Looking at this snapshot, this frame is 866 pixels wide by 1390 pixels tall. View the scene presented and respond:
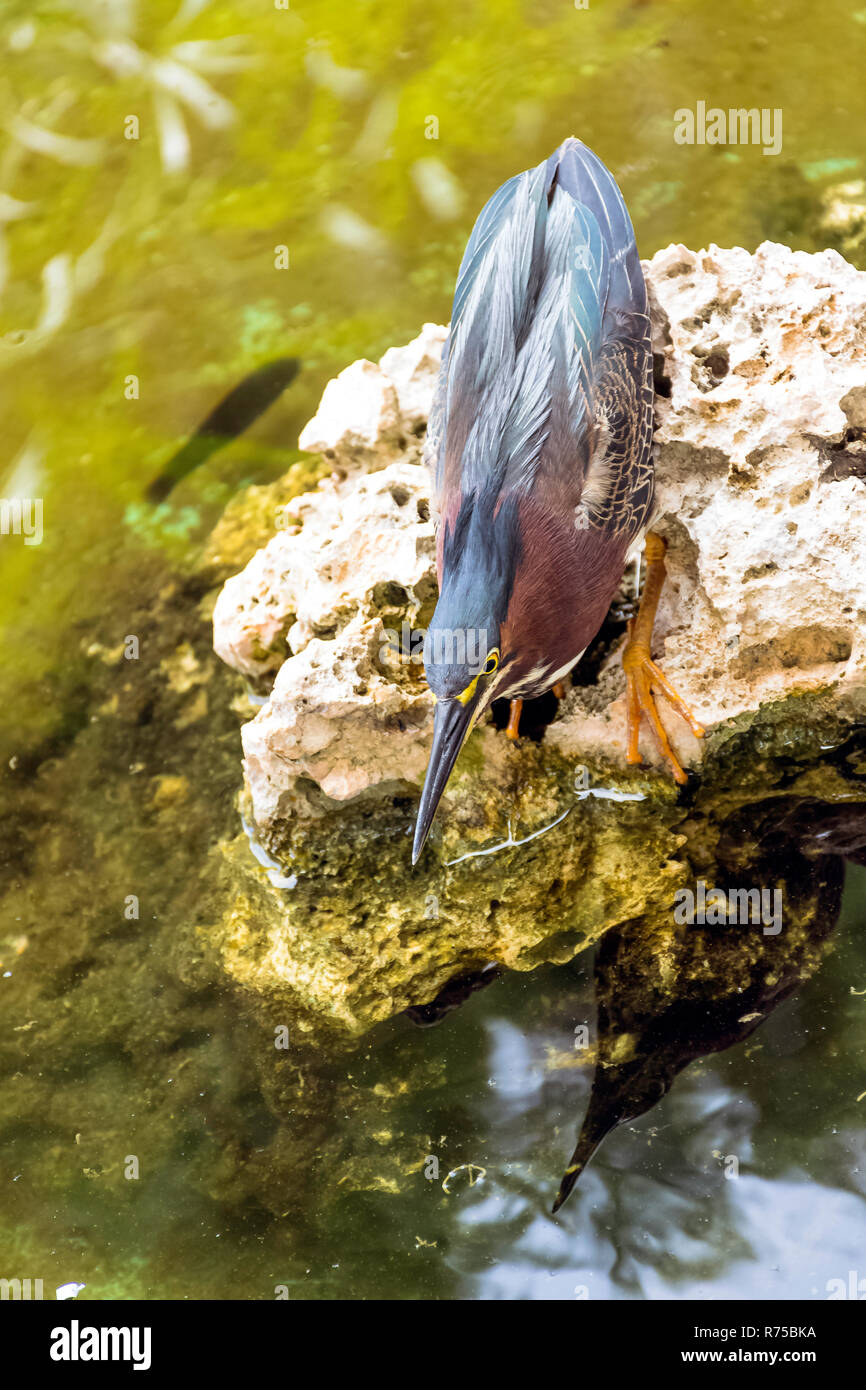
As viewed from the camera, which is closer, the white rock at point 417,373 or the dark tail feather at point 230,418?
the white rock at point 417,373

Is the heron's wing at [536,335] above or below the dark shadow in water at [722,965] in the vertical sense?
above

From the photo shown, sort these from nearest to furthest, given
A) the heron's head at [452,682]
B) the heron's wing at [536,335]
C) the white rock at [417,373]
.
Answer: the heron's head at [452,682] → the heron's wing at [536,335] → the white rock at [417,373]

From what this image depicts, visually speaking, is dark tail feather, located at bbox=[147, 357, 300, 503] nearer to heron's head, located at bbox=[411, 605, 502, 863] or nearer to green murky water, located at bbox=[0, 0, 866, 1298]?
green murky water, located at bbox=[0, 0, 866, 1298]

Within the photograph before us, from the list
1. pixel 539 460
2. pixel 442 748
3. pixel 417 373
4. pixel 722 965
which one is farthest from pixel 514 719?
pixel 417 373

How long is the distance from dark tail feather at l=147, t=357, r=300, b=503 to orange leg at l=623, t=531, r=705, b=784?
6.26 feet

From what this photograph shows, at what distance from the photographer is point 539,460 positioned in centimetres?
250

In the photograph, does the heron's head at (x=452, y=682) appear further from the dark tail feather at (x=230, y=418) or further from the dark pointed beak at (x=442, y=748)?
the dark tail feather at (x=230, y=418)

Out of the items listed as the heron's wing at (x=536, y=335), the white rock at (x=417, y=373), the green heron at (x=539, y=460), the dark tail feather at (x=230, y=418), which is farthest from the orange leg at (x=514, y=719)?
the dark tail feather at (x=230, y=418)

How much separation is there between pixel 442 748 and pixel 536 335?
1.07m

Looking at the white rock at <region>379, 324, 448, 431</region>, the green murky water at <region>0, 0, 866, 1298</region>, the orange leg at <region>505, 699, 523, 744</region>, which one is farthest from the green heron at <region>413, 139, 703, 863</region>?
the green murky water at <region>0, 0, 866, 1298</region>

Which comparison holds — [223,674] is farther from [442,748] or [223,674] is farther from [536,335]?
[536,335]

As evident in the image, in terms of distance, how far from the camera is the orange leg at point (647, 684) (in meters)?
2.81

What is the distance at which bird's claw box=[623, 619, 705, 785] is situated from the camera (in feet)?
9.22

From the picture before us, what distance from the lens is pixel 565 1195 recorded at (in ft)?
8.81
